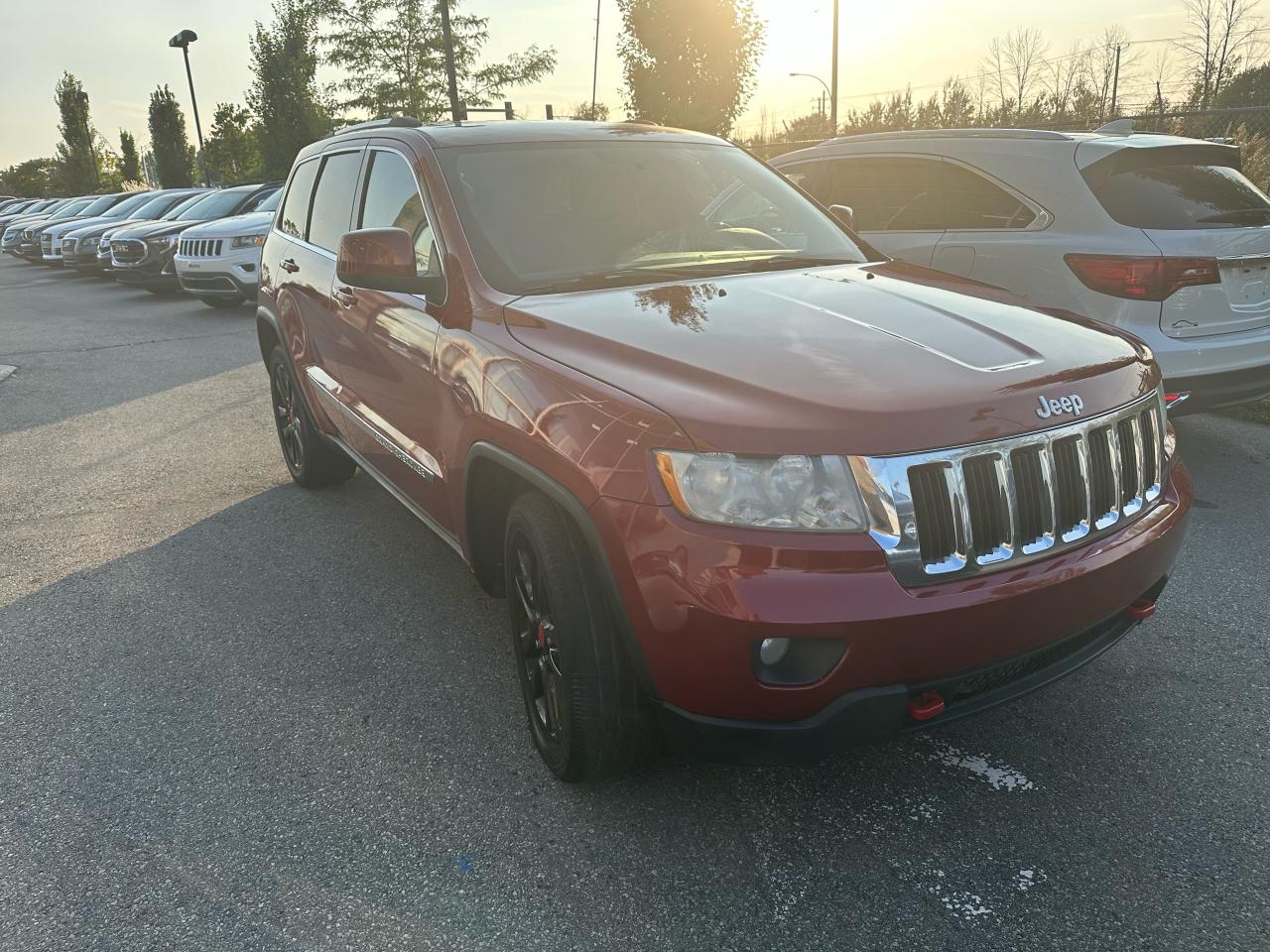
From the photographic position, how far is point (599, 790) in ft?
8.80

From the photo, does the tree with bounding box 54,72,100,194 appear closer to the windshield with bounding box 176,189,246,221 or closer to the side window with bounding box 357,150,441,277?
the windshield with bounding box 176,189,246,221

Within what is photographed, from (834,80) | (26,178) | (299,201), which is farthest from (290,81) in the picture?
(26,178)

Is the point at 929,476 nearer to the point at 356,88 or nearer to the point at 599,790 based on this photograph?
the point at 599,790

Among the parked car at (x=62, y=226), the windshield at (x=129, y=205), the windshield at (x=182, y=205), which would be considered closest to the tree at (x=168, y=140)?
the parked car at (x=62, y=226)

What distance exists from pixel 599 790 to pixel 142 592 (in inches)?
99.3

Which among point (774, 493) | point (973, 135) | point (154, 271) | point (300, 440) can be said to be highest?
point (973, 135)

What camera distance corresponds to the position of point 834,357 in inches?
92.8

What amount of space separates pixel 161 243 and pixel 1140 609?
54.8 feet

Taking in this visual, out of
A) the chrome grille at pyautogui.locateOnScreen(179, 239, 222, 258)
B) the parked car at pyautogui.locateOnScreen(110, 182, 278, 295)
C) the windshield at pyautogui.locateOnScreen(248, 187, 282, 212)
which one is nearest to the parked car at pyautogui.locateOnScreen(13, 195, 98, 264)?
the parked car at pyautogui.locateOnScreen(110, 182, 278, 295)

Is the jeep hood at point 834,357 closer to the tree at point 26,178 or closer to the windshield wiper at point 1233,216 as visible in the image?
the windshield wiper at point 1233,216

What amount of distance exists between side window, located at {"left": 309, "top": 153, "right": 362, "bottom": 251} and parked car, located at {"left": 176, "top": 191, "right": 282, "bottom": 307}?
9.17m

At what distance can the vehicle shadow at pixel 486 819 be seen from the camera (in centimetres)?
223

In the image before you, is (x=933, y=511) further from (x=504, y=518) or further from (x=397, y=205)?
(x=397, y=205)

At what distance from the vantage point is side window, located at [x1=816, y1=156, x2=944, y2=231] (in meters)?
5.57
